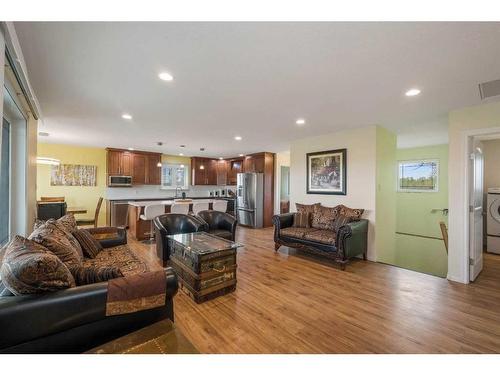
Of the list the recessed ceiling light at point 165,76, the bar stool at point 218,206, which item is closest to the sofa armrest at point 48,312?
the recessed ceiling light at point 165,76

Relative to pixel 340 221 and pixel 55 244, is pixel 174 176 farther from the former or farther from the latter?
pixel 55 244

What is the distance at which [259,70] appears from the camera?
212 cm

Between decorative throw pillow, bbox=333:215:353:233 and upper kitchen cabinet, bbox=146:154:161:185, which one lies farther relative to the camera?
upper kitchen cabinet, bbox=146:154:161:185

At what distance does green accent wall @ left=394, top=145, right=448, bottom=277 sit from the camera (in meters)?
4.88

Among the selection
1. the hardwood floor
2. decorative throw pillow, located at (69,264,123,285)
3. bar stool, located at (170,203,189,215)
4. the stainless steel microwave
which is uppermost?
the stainless steel microwave

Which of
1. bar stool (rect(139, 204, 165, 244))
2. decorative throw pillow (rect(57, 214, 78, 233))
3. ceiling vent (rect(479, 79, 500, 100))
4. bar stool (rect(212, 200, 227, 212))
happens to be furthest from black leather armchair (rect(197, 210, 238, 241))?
ceiling vent (rect(479, 79, 500, 100))

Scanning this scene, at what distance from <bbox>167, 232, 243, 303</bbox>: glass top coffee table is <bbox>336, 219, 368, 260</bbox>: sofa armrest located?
65.8 inches

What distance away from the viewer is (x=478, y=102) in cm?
279

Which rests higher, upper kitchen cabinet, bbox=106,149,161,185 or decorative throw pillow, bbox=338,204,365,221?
upper kitchen cabinet, bbox=106,149,161,185

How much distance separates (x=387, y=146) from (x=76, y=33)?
477 centimetres

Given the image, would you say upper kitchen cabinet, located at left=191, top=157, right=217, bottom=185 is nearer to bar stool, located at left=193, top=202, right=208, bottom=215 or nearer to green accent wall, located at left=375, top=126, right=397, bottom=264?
bar stool, located at left=193, top=202, right=208, bottom=215
